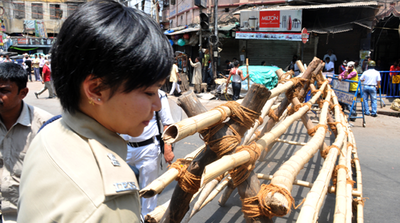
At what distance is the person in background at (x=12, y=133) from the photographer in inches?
68.0

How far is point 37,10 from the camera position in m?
35.0

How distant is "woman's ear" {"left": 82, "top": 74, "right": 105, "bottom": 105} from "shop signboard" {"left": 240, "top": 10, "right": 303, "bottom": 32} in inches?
486

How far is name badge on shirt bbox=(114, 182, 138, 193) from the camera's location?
2.10 feet

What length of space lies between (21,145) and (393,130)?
7954mm

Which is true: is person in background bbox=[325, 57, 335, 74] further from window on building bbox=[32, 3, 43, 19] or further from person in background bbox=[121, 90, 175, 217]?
window on building bbox=[32, 3, 43, 19]

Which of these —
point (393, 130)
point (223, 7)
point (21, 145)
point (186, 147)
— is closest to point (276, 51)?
point (223, 7)

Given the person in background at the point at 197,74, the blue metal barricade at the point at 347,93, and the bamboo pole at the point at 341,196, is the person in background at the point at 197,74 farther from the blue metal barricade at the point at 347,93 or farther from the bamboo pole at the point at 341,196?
the bamboo pole at the point at 341,196

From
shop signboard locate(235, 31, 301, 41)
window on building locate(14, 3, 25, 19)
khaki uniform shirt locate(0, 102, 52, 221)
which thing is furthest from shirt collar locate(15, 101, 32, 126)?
window on building locate(14, 3, 25, 19)

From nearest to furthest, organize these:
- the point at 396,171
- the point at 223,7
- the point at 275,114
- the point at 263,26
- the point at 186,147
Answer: the point at 275,114 < the point at 396,171 < the point at 186,147 < the point at 263,26 < the point at 223,7

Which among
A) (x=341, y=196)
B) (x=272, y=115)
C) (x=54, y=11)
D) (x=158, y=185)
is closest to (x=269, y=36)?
(x=272, y=115)

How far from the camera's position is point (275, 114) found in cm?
362

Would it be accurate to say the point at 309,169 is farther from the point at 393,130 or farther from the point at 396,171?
the point at 393,130

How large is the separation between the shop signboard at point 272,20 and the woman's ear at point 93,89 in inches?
486

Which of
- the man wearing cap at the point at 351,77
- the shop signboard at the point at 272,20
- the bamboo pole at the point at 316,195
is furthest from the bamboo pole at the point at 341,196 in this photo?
the shop signboard at the point at 272,20
